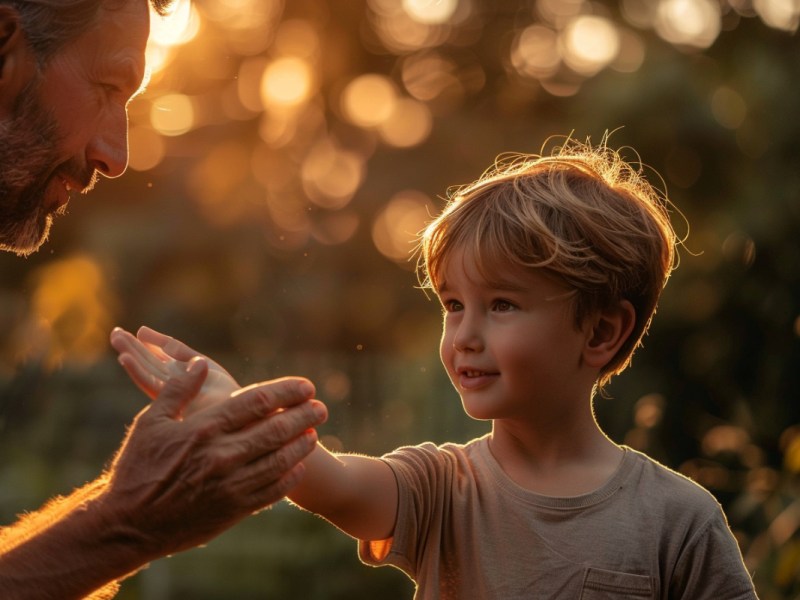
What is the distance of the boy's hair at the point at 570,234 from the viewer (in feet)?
6.50

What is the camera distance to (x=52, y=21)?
2.29 metres

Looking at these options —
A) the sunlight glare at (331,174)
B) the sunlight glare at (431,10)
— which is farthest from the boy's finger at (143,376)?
the sunlight glare at (431,10)

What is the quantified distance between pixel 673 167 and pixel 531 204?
450 centimetres

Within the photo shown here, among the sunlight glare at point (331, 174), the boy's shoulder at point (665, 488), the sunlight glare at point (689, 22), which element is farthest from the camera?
the sunlight glare at point (331, 174)

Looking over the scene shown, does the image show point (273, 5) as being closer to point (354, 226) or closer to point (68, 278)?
point (354, 226)

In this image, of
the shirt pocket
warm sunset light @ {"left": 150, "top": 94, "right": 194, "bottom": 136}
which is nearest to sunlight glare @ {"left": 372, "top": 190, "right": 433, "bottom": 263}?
warm sunset light @ {"left": 150, "top": 94, "right": 194, "bottom": 136}

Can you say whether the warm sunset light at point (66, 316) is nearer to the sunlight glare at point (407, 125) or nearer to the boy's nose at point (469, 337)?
the boy's nose at point (469, 337)

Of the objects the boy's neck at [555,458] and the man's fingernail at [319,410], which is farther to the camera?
the boy's neck at [555,458]

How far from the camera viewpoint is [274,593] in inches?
290

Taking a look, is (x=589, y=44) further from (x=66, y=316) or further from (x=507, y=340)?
(x=507, y=340)

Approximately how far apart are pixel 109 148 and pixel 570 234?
1.01 m

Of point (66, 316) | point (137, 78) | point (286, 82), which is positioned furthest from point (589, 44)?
point (137, 78)

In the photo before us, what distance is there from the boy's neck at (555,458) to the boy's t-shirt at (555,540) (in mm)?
27

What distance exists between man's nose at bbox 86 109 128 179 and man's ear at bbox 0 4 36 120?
0.18 m
